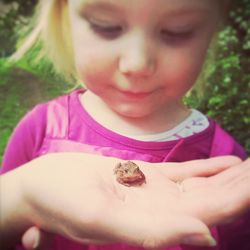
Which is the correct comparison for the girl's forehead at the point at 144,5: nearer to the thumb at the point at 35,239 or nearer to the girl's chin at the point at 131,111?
the girl's chin at the point at 131,111

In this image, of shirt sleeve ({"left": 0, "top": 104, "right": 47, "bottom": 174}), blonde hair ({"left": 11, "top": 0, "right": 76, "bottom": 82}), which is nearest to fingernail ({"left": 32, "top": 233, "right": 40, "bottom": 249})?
shirt sleeve ({"left": 0, "top": 104, "right": 47, "bottom": 174})

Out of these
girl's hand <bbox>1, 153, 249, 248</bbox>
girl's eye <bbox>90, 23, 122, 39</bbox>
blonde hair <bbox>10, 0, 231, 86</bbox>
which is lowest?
girl's hand <bbox>1, 153, 249, 248</bbox>

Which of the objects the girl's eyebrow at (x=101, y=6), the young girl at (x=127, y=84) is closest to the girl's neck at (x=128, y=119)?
the young girl at (x=127, y=84)

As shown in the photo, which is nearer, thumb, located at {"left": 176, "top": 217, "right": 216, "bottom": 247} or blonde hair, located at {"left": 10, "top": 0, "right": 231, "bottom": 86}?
thumb, located at {"left": 176, "top": 217, "right": 216, "bottom": 247}

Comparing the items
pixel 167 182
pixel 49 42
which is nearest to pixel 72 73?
pixel 49 42

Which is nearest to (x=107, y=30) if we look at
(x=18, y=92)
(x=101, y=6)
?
(x=101, y=6)

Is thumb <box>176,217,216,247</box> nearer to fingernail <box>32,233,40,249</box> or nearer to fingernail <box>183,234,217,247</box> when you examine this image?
fingernail <box>183,234,217,247</box>
